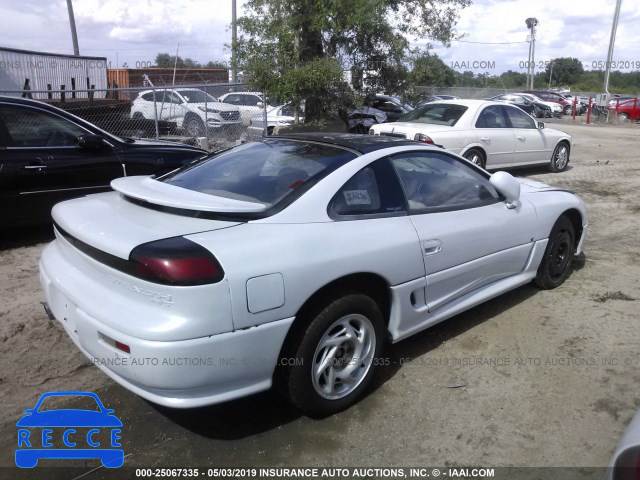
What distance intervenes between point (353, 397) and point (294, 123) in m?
11.4

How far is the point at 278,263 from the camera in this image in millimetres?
2693

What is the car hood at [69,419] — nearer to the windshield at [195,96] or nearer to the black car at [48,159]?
the black car at [48,159]

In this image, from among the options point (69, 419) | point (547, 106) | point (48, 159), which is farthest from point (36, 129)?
point (547, 106)

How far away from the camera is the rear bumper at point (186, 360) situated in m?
2.49

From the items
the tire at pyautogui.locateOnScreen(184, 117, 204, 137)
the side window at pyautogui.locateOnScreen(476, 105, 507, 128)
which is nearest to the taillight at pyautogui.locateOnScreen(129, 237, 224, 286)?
the side window at pyautogui.locateOnScreen(476, 105, 507, 128)

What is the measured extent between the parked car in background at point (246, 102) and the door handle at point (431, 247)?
33.1 feet

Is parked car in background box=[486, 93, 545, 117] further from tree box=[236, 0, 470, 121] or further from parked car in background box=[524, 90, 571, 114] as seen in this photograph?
tree box=[236, 0, 470, 121]

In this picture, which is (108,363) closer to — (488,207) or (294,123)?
(488,207)

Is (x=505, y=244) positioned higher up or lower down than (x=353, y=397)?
higher up

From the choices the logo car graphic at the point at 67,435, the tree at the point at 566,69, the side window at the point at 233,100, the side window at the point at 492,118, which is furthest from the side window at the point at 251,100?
the tree at the point at 566,69

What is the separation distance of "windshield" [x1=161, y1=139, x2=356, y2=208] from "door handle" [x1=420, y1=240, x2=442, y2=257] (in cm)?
71

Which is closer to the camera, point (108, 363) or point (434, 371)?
point (108, 363)

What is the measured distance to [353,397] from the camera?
323cm

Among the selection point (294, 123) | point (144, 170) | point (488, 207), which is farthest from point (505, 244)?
point (294, 123)
